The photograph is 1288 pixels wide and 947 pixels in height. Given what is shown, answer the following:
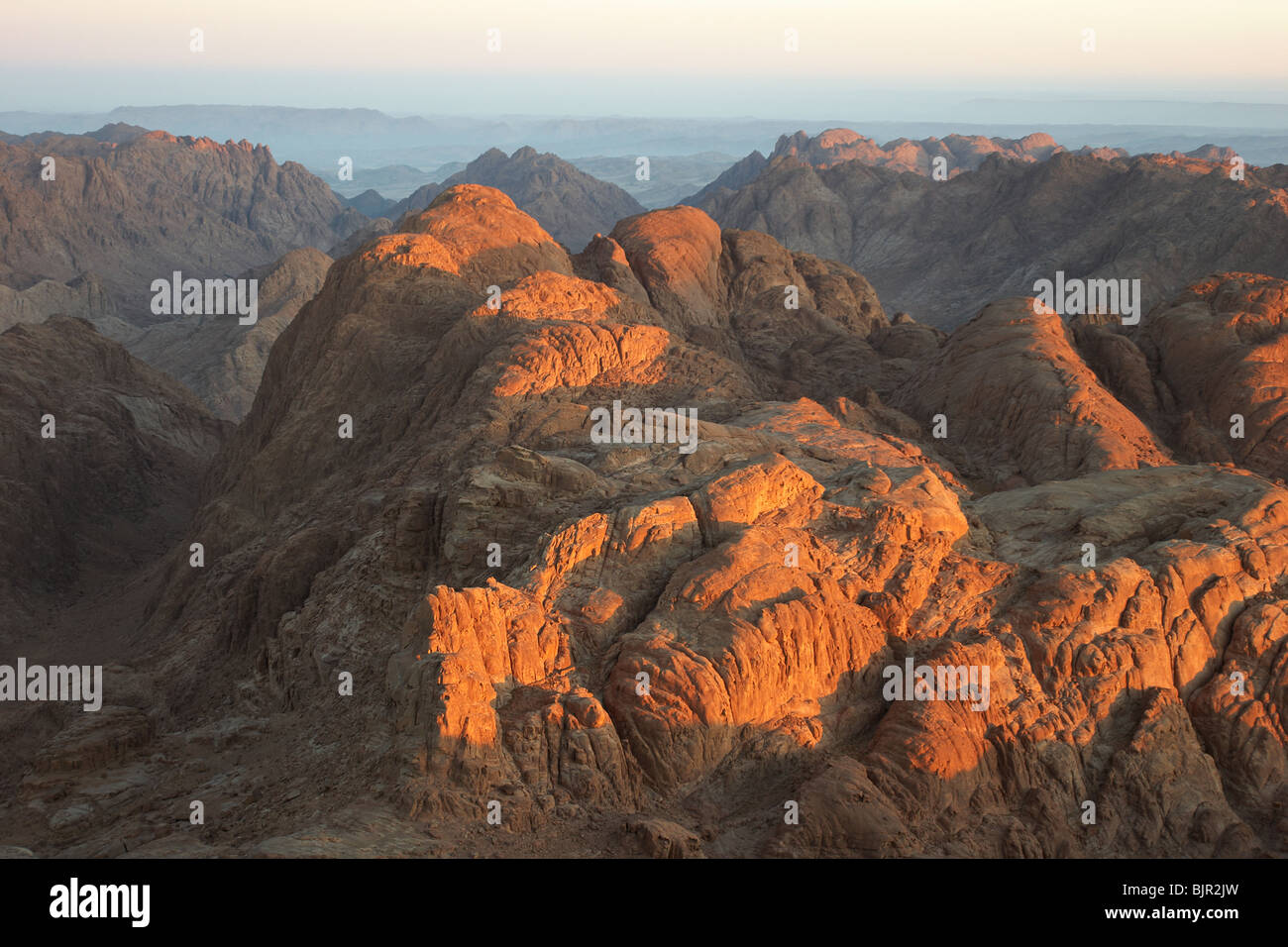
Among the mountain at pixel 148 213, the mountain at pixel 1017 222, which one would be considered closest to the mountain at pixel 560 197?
the mountain at pixel 148 213

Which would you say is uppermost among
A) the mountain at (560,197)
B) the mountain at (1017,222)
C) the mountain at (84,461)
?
the mountain at (560,197)

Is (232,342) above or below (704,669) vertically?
above

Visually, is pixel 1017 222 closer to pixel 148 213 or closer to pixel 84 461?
pixel 84 461

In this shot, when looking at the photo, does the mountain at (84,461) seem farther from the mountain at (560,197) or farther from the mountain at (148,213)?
the mountain at (560,197)

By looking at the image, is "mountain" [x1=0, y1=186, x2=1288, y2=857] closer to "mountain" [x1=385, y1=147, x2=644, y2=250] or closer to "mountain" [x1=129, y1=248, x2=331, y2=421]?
"mountain" [x1=129, y1=248, x2=331, y2=421]

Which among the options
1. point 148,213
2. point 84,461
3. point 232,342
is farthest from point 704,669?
point 148,213
